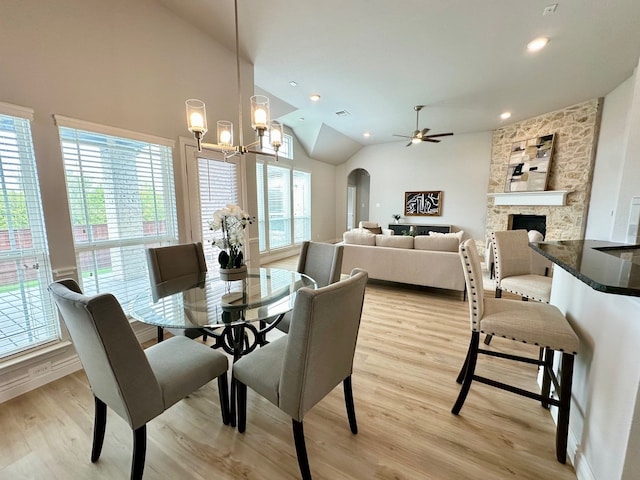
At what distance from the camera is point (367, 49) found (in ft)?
10.2

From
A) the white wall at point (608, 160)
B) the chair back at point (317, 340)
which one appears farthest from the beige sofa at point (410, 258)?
the chair back at point (317, 340)

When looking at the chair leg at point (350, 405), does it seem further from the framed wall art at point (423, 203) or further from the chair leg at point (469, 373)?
the framed wall art at point (423, 203)

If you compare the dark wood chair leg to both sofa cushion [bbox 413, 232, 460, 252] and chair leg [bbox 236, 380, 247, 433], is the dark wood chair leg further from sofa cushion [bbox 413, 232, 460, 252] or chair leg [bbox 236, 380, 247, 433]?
sofa cushion [bbox 413, 232, 460, 252]

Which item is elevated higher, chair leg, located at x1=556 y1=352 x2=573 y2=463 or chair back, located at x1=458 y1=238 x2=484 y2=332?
chair back, located at x1=458 y1=238 x2=484 y2=332

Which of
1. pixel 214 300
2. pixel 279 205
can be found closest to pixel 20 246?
pixel 214 300

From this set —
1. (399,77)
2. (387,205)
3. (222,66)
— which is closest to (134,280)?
(222,66)

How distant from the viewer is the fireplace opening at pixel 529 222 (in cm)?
571

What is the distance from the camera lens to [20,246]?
5.94 ft

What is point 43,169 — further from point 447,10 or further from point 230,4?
point 447,10

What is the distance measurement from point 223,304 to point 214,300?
0.12 m

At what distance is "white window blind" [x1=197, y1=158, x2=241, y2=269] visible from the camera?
9.80 feet

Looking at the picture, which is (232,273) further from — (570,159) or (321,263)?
(570,159)

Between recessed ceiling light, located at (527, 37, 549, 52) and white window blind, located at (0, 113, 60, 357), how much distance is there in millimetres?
4776

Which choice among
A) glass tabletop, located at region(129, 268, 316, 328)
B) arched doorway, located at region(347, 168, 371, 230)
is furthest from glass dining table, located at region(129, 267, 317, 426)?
arched doorway, located at region(347, 168, 371, 230)
